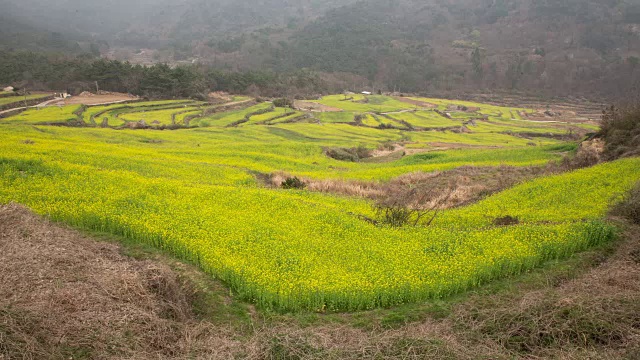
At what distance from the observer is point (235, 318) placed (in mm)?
9328

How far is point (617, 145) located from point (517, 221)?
15268mm

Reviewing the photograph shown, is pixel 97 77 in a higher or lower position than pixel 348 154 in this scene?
higher

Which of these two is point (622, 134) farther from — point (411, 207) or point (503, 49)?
point (503, 49)

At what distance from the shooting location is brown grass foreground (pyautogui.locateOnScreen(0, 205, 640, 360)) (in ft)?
21.9

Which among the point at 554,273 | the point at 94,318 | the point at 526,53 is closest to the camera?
the point at 94,318

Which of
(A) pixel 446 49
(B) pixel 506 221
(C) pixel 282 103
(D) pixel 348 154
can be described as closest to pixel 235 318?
(B) pixel 506 221

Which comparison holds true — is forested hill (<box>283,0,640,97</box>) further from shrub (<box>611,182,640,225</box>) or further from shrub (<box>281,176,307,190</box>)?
shrub (<box>611,182,640,225</box>)

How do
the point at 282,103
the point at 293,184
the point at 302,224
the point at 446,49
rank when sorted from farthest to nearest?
the point at 446,49 → the point at 282,103 → the point at 293,184 → the point at 302,224

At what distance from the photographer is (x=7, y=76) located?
235 feet

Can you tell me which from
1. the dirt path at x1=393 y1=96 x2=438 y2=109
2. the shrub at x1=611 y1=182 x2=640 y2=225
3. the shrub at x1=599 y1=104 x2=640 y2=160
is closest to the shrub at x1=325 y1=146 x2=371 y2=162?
the shrub at x1=599 y1=104 x2=640 y2=160

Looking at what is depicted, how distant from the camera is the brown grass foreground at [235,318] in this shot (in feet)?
21.9

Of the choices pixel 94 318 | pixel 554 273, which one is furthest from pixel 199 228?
pixel 554 273

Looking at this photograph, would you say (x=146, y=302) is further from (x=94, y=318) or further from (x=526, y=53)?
(x=526, y=53)

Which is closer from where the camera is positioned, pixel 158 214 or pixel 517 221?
pixel 158 214
